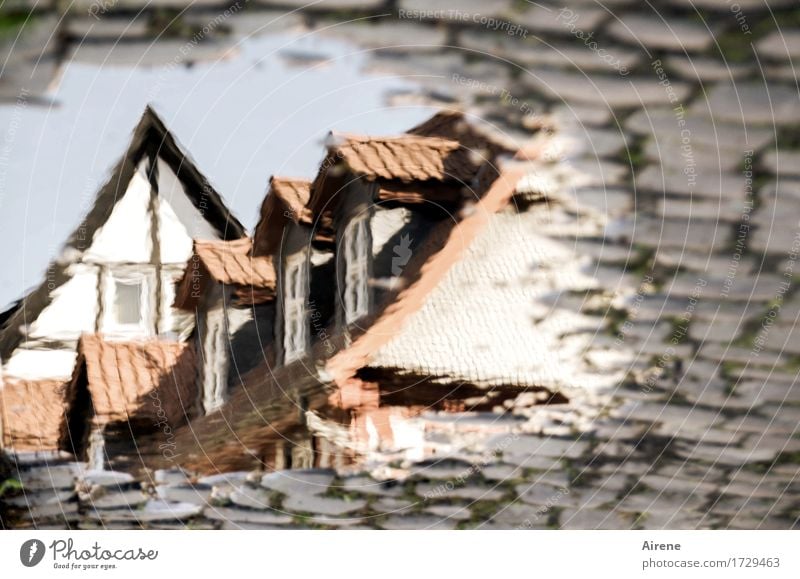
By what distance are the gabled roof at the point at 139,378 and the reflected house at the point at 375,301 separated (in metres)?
0.06

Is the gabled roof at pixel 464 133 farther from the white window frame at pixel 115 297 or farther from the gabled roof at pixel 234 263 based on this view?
the white window frame at pixel 115 297

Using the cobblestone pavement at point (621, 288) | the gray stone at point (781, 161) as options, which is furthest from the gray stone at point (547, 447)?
the gray stone at point (781, 161)

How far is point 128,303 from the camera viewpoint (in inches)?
68.6

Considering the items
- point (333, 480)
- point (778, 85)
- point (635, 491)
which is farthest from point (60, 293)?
point (778, 85)

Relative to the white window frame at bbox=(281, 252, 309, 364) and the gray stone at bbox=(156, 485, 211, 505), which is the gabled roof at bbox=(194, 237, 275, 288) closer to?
the white window frame at bbox=(281, 252, 309, 364)

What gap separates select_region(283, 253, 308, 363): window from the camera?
176 cm

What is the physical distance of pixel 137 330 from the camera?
5.74 feet

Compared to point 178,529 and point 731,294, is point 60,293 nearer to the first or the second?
point 178,529

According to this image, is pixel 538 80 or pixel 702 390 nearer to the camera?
pixel 538 80

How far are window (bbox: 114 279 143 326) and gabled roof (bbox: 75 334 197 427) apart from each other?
0.04 m

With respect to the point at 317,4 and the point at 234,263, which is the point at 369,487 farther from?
the point at 317,4

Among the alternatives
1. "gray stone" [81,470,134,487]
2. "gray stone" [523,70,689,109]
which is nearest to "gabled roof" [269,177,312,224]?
"gray stone" [523,70,689,109]
